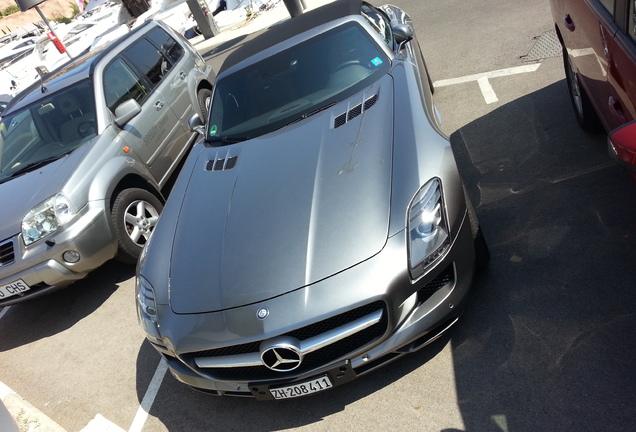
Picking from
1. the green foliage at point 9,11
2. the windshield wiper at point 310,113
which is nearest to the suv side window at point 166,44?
the windshield wiper at point 310,113

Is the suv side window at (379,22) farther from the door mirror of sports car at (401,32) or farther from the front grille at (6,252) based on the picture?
the front grille at (6,252)

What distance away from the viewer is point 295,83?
4691mm

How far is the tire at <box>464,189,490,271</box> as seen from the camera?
11.9 ft

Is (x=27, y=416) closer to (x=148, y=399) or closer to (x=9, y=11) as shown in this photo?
(x=148, y=399)

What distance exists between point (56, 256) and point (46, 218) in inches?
13.2

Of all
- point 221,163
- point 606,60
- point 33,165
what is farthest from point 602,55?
point 33,165

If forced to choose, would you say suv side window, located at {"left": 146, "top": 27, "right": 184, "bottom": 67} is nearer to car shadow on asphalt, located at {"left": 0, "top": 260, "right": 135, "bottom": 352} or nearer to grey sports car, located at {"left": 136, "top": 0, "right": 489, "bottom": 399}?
car shadow on asphalt, located at {"left": 0, "top": 260, "right": 135, "bottom": 352}

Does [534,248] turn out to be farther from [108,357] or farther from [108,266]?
[108,266]

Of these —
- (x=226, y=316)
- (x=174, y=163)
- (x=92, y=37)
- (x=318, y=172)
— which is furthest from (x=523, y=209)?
(x=92, y=37)

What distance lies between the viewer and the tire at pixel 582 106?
4.76 m

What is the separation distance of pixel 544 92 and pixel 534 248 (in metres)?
2.68

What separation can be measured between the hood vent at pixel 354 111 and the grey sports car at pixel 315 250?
0.01 metres

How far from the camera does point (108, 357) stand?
4.68 meters

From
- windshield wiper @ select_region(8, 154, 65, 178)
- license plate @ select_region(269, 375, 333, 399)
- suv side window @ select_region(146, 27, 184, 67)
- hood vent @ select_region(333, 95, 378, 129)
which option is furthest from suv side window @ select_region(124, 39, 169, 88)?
license plate @ select_region(269, 375, 333, 399)
